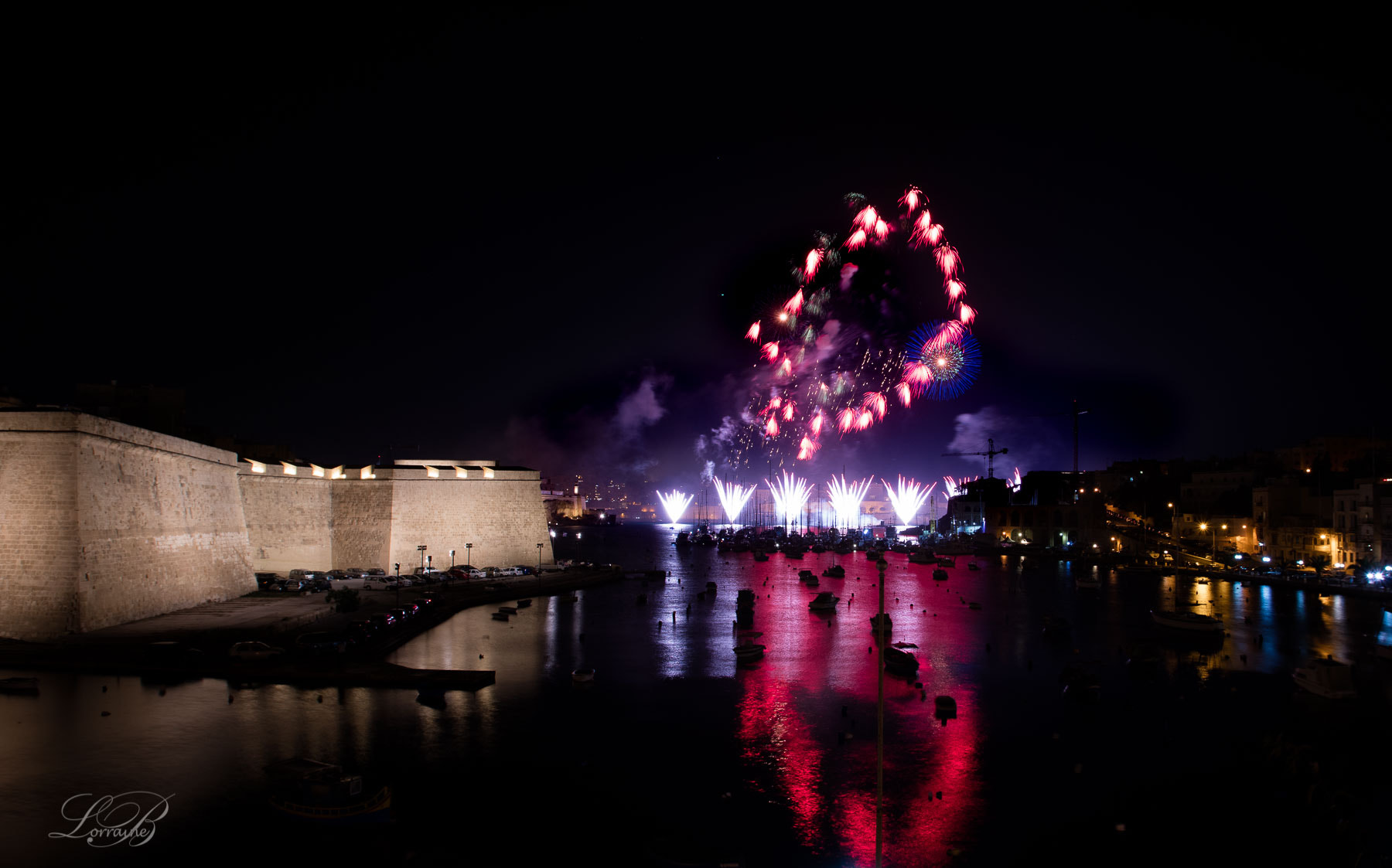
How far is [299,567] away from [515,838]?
26.8 m

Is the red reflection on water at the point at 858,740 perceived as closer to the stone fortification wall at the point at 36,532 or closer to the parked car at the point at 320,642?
the parked car at the point at 320,642

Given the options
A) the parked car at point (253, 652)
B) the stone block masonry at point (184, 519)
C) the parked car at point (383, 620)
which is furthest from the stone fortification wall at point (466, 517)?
the parked car at point (253, 652)

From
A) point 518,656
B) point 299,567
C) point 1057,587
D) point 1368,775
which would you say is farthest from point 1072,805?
point 1057,587

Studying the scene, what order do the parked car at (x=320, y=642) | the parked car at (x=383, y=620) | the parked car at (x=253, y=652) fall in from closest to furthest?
the parked car at (x=253, y=652) < the parked car at (x=320, y=642) < the parked car at (x=383, y=620)

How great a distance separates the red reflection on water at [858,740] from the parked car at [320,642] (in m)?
10.9

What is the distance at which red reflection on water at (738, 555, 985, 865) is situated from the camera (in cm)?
1220

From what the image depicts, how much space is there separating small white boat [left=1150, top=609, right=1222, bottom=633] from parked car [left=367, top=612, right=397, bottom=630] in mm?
27660

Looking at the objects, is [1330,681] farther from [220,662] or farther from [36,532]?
[36,532]

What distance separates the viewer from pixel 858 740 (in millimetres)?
16391

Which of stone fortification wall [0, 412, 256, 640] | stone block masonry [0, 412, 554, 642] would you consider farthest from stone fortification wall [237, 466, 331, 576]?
stone fortification wall [0, 412, 256, 640]

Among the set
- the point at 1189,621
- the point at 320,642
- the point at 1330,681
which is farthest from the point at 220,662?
the point at 1189,621

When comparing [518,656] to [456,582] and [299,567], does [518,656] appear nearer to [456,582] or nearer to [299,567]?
[456,582]

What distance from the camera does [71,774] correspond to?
12.9 m

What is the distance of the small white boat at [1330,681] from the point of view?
20.0 metres
